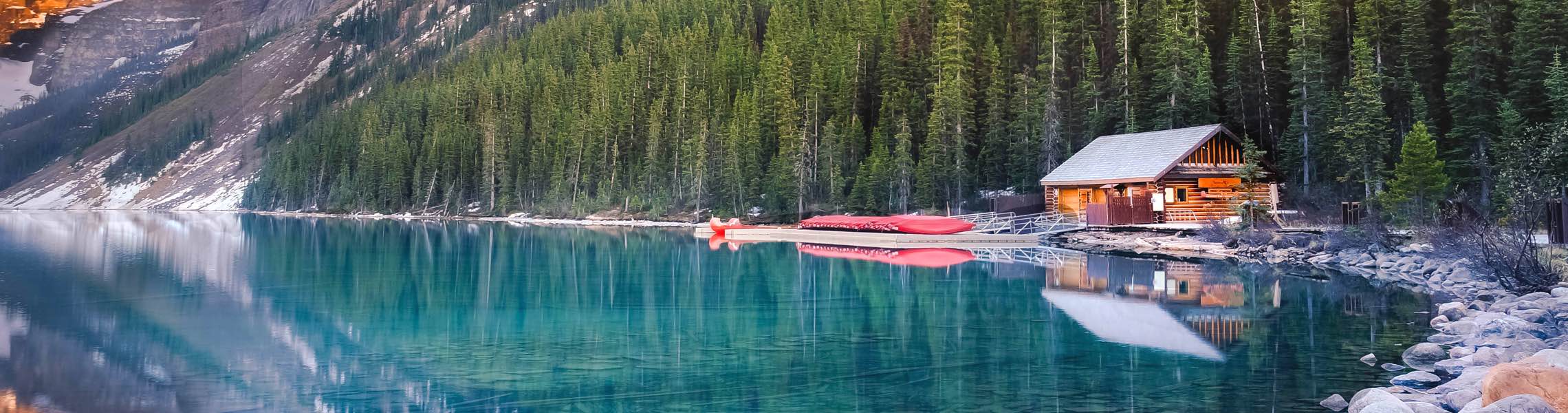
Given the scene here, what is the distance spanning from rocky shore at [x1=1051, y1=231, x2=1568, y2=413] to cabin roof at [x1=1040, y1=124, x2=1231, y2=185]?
34.3 feet

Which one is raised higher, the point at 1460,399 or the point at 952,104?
the point at 952,104

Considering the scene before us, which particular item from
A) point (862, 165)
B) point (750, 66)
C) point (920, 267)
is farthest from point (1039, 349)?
point (750, 66)

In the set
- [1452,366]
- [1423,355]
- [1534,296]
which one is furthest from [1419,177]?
[1452,366]

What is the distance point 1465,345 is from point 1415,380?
344 cm

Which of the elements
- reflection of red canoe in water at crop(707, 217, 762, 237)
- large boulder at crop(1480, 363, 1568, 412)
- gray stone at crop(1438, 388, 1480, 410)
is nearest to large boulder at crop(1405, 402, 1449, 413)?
large boulder at crop(1480, 363, 1568, 412)

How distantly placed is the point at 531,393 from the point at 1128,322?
1162 cm

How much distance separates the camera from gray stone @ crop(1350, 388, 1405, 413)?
1041 cm

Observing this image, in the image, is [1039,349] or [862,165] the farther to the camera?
[862,165]

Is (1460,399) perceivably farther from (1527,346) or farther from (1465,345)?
(1465,345)

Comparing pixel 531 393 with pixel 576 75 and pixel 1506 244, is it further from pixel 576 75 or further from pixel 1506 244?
pixel 576 75

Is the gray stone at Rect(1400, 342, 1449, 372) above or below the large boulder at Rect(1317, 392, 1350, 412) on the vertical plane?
above

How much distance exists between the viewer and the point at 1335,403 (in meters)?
11.7

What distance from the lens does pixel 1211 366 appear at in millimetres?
14609

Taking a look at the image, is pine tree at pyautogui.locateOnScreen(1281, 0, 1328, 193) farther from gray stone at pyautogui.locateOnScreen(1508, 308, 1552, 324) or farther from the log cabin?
gray stone at pyautogui.locateOnScreen(1508, 308, 1552, 324)
